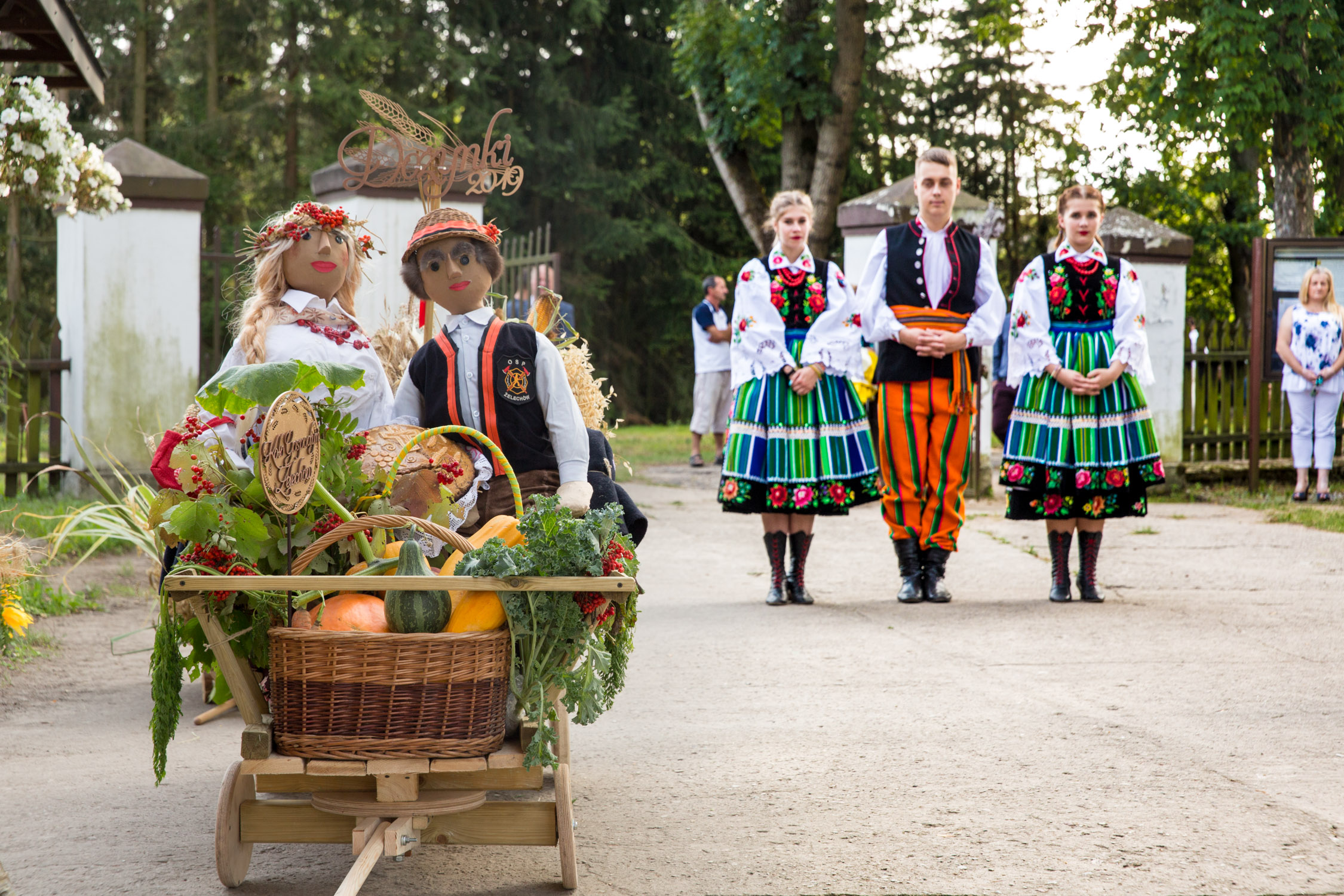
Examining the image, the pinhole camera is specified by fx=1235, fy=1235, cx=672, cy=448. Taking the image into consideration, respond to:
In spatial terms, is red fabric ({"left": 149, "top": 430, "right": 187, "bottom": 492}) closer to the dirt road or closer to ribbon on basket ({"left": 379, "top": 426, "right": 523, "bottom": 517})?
ribbon on basket ({"left": 379, "top": 426, "right": 523, "bottom": 517})

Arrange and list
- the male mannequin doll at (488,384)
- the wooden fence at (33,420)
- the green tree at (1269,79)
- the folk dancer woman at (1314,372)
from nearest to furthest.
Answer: the male mannequin doll at (488,384)
the wooden fence at (33,420)
the folk dancer woman at (1314,372)
the green tree at (1269,79)

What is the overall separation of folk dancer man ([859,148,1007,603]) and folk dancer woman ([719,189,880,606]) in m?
0.16

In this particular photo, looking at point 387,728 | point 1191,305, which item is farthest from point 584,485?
point 1191,305

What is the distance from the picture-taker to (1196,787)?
3.17 metres

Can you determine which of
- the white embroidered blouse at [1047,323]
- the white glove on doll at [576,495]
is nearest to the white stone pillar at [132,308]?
the white embroidered blouse at [1047,323]

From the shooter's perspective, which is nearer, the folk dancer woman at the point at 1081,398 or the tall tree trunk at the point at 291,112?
the folk dancer woman at the point at 1081,398

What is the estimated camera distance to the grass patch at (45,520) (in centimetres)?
664

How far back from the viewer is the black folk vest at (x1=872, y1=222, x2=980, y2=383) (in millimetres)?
5875

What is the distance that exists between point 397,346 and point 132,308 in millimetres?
5440

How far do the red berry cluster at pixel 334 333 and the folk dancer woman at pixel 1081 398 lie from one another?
3399 mm

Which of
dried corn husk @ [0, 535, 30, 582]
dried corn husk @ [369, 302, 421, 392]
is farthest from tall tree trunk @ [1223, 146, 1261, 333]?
dried corn husk @ [0, 535, 30, 582]

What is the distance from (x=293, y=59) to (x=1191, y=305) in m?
17.2

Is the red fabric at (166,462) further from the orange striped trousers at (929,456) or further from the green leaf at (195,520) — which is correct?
the orange striped trousers at (929,456)

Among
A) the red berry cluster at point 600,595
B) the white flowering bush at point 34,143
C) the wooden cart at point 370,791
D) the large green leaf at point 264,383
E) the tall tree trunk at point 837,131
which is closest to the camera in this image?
the wooden cart at point 370,791
